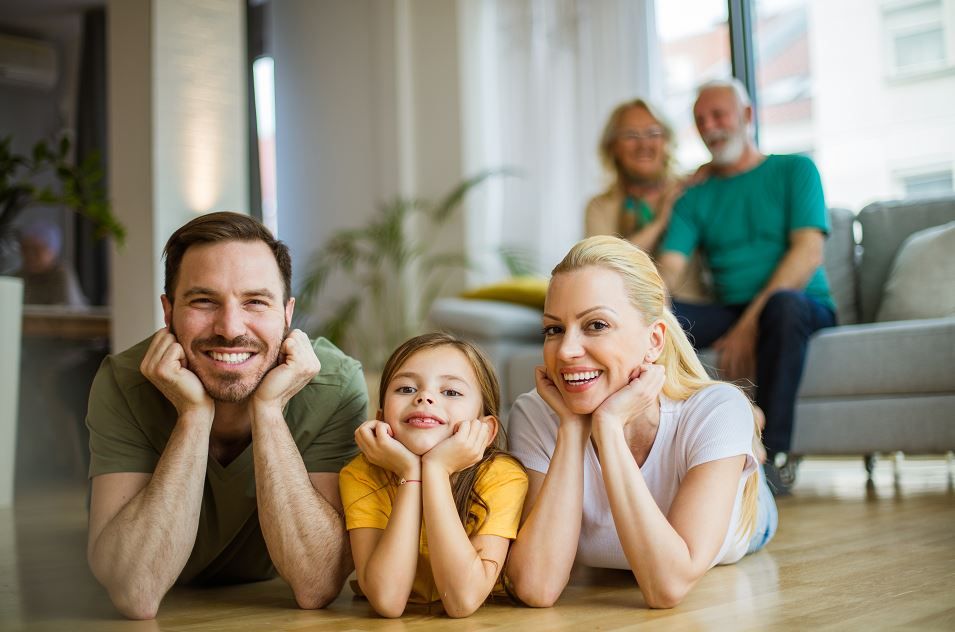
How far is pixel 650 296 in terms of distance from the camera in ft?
5.41

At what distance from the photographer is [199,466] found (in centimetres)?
155

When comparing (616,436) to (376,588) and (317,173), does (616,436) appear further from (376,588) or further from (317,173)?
(317,173)

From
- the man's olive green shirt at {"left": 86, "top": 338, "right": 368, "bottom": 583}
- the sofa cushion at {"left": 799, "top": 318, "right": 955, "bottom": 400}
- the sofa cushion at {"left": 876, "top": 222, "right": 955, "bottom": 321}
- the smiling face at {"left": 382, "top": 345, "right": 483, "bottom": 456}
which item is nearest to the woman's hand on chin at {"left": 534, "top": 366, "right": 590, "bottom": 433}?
the smiling face at {"left": 382, "top": 345, "right": 483, "bottom": 456}

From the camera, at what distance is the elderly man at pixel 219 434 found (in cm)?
153

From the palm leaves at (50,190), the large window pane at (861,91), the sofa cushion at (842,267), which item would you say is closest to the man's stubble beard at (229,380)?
the palm leaves at (50,190)

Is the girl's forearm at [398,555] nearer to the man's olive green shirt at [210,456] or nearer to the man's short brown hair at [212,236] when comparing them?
the man's olive green shirt at [210,456]

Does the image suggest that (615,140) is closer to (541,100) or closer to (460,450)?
(541,100)

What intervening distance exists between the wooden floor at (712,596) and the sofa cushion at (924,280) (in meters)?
0.99

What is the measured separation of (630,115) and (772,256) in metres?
0.73

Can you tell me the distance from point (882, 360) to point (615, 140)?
1.19m

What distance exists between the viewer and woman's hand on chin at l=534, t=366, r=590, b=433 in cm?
157

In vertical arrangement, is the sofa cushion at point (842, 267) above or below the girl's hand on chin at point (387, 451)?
above

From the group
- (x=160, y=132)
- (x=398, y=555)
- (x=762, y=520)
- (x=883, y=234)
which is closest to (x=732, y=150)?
(x=883, y=234)

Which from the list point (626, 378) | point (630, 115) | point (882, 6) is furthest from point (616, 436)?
point (882, 6)
